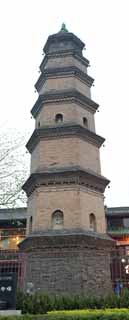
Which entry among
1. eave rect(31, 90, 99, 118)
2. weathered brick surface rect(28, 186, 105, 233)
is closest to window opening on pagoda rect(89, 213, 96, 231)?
weathered brick surface rect(28, 186, 105, 233)

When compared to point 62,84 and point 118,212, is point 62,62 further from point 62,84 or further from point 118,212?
point 118,212

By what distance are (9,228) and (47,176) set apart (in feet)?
45.3

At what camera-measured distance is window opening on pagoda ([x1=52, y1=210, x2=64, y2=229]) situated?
12555 millimetres

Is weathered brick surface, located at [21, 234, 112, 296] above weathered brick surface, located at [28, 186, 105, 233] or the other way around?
the other way around

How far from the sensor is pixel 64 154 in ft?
44.7

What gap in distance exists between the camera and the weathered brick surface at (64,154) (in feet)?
44.2

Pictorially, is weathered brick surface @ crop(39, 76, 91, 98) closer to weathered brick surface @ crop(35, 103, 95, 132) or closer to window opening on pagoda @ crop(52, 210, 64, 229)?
weathered brick surface @ crop(35, 103, 95, 132)

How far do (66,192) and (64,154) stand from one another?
160cm

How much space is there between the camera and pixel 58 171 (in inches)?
514

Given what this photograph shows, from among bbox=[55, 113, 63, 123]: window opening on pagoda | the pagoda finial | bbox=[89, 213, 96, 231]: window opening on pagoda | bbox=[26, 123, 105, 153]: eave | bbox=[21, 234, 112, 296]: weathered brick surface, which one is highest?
the pagoda finial

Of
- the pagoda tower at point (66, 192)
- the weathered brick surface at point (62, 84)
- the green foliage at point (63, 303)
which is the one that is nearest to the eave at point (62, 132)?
the pagoda tower at point (66, 192)

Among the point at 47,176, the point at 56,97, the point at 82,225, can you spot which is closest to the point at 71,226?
the point at 82,225

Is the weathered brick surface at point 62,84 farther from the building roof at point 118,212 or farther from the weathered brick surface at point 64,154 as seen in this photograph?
the building roof at point 118,212

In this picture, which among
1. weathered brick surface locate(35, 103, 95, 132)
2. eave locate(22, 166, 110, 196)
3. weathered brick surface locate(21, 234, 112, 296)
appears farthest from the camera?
weathered brick surface locate(35, 103, 95, 132)
